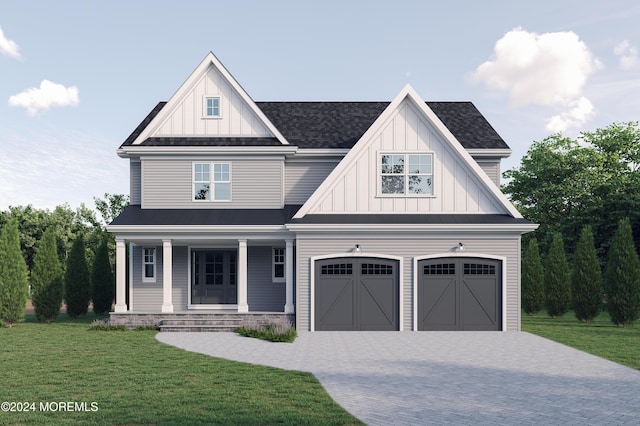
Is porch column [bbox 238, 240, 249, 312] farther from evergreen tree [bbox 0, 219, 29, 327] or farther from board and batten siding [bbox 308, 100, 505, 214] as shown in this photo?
evergreen tree [bbox 0, 219, 29, 327]

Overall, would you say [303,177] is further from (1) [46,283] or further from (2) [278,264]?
(1) [46,283]

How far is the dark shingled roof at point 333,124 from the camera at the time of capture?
70.9 feet

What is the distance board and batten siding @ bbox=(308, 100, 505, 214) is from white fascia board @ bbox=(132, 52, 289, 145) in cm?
367

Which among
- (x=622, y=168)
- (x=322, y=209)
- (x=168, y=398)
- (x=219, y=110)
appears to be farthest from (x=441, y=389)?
(x=622, y=168)

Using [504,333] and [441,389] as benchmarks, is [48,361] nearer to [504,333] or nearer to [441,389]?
[441,389]

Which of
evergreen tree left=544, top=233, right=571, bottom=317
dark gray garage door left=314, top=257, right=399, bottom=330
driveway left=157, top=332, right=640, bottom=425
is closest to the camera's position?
driveway left=157, top=332, right=640, bottom=425

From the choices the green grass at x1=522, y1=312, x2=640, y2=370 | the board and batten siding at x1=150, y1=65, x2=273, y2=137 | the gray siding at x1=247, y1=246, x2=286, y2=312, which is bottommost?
the green grass at x1=522, y1=312, x2=640, y2=370

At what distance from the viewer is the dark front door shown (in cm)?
2173

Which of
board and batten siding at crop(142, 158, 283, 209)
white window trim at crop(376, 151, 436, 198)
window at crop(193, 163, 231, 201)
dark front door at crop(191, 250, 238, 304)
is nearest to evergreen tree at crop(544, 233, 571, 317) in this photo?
white window trim at crop(376, 151, 436, 198)

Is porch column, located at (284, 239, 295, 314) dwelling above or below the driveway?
above

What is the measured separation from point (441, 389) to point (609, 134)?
41530 mm

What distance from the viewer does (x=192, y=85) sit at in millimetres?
21625

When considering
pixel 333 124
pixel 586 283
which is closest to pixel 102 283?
pixel 333 124

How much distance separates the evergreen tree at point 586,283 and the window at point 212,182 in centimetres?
1517
